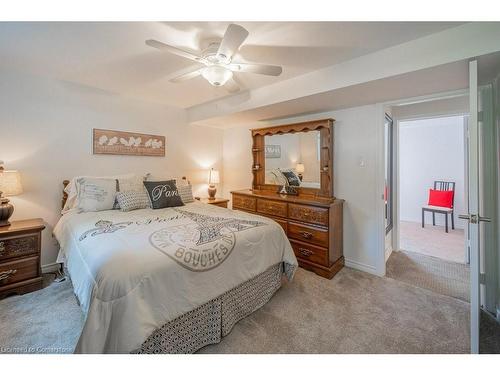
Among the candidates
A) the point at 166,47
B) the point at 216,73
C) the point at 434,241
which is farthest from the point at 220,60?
the point at 434,241

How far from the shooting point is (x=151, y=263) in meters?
1.33

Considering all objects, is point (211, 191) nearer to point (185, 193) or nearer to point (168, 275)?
point (185, 193)

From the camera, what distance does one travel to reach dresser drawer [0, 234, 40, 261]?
2088mm

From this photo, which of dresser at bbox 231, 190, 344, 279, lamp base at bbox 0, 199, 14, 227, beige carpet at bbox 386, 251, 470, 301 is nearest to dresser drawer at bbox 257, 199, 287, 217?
dresser at bbox 231, 190, 344, 279

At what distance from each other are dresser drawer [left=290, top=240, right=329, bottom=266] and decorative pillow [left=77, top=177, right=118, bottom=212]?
7.68ft

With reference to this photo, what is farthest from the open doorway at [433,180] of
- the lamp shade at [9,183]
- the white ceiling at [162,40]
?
the lamp shade at [9,183]

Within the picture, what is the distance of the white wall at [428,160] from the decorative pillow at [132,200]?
5473 mm

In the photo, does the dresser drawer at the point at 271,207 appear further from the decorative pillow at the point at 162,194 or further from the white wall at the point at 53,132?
the white wall at the point at 53,132

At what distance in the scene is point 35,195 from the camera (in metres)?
2.63

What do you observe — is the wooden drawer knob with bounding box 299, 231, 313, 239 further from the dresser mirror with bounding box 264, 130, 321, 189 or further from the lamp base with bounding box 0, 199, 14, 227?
the lamp base with bounding box 0, 199, 14, 227
